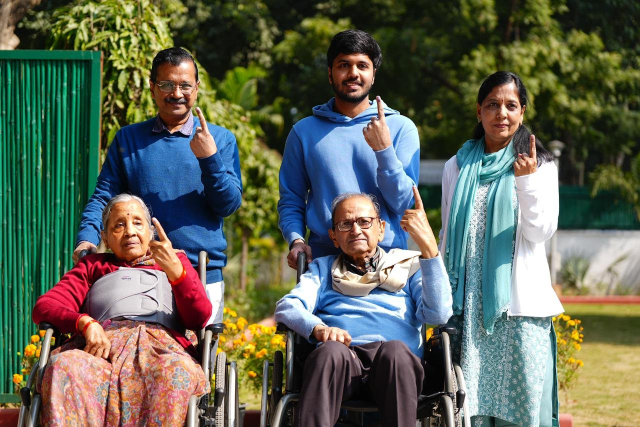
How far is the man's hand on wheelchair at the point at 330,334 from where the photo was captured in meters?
3.47

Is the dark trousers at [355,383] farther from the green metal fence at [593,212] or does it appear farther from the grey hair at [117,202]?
the green metal fence at [593,212]

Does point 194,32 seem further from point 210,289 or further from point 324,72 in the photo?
point 210,289

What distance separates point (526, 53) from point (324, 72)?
3.80 meters

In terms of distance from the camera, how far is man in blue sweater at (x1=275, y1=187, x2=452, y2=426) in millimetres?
3332

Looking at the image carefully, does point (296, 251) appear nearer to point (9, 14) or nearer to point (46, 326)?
point (46, 326)

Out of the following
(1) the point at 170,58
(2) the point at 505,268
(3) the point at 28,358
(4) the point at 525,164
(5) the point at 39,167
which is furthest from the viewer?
(5) the point at 39,167

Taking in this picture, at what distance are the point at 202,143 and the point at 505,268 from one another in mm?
1363

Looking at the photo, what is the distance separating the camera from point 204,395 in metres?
3.42

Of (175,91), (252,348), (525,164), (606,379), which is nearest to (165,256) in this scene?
(175,91)

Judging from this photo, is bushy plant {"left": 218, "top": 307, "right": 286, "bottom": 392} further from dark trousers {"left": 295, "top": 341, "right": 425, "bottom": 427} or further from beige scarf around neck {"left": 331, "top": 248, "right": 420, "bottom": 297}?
dark trousers {"left": 295, "top": 341, "right": 425, "bottom": 427}

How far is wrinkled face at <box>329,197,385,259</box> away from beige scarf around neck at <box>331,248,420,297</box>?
8cm

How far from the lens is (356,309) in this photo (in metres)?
3.67

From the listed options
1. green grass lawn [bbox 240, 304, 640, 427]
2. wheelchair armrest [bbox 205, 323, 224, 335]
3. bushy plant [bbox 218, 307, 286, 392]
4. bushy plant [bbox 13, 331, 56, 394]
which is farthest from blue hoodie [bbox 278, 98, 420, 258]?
green grass lawn [bbox 240, 304, 640, 427]

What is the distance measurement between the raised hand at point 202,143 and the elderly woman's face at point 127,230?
336mm
